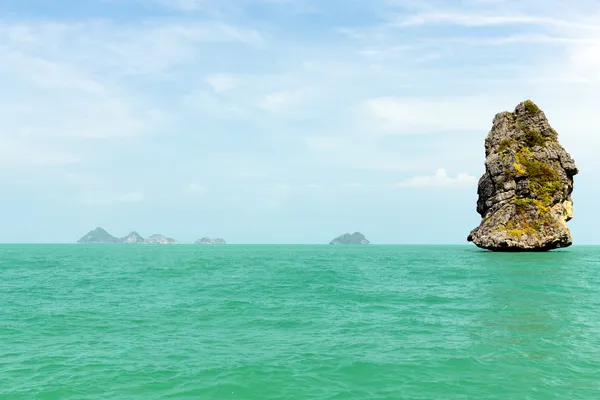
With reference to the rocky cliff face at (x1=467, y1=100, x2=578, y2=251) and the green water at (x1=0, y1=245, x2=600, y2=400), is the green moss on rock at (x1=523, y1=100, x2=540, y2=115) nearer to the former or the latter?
the rocky cliff face at (x1=467, y1=100, x2=578, y2=251)

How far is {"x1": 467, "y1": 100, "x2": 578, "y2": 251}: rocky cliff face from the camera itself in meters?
86.9

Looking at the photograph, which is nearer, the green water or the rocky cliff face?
the green water

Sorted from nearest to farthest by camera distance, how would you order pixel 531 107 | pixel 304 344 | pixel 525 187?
1. pixel 304 344
2. pixel 525 187
3. pixel 531 107

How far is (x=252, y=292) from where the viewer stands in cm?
3572

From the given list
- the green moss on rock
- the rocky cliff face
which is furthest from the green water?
the green moss on rock

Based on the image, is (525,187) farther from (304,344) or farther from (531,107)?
(304,344)

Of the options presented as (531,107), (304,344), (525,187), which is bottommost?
(304,344)

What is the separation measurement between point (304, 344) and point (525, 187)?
85383 millimetres

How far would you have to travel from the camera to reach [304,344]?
18688mm

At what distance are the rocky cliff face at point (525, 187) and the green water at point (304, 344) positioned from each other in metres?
56.0

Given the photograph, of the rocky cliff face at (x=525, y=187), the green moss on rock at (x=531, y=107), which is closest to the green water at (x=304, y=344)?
the rocky cliff face at (x=525, y=187)

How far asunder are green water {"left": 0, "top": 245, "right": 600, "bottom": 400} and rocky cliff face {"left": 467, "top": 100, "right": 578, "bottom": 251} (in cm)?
5599

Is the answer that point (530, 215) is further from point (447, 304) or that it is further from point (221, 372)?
point (221, 372)

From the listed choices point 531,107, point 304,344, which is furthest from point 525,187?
point 304,344
